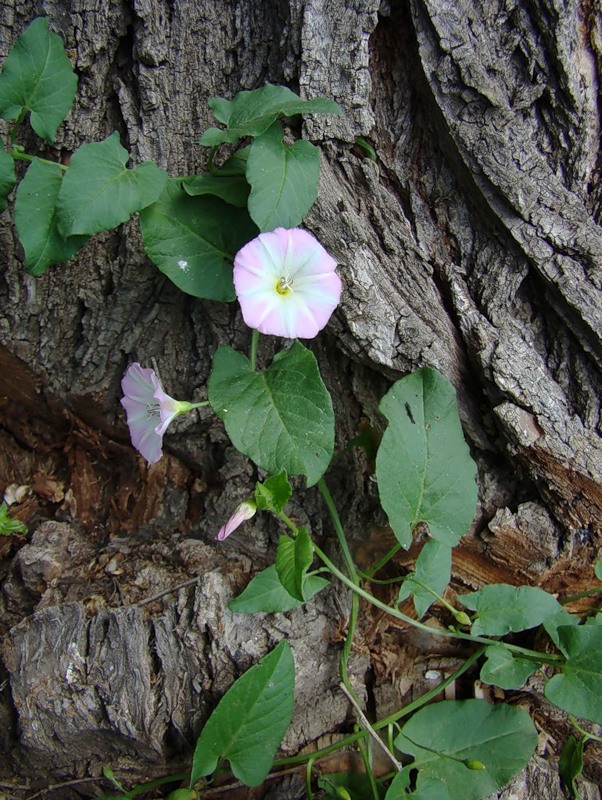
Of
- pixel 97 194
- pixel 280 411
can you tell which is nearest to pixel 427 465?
pixel 280 411

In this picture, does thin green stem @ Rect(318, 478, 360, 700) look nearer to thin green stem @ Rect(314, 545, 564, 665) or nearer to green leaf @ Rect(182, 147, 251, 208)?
thin green stem @ Rect(314, 545, 564, 665)

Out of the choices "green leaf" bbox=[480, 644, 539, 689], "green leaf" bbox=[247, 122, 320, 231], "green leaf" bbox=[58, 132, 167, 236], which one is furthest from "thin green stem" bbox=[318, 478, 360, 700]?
"green leaf" bbox=[58, 132, 167, 236]

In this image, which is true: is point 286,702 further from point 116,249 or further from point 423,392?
point 116,249

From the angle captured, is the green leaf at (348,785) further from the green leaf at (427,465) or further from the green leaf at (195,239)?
the green leaf at (195,239)

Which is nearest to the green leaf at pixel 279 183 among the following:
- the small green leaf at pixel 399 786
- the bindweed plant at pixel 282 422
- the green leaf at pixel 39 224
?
the bindweed plant at pixel 282 422

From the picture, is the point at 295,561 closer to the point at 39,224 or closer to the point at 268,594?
the point at 268,594

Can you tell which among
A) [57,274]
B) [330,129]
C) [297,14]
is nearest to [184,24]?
[297,14]
